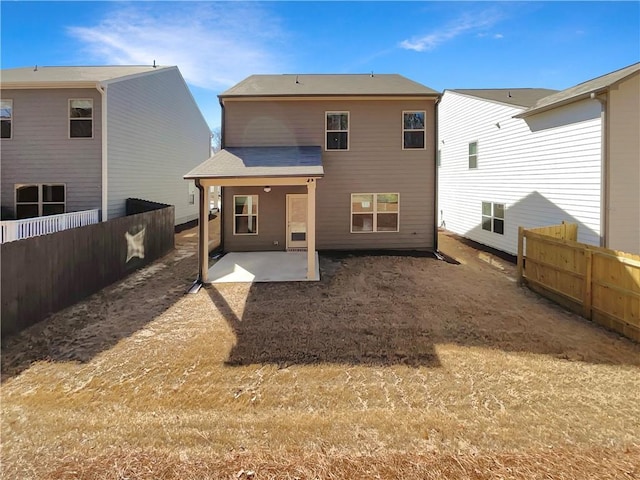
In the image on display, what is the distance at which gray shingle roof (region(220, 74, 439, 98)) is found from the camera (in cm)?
1240

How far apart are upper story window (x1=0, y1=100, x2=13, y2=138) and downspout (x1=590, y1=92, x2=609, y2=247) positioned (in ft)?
58.5

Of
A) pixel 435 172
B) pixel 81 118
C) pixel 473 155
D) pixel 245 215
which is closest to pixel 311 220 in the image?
pixel 245 215

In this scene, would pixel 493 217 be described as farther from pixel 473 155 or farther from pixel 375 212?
pixel 375 212

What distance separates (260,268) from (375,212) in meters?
4.88

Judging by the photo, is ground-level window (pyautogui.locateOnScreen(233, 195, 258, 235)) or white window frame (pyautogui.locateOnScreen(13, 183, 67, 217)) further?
ground-level window (pyautogui.locateOnScreen(233, 195, 258, 235))

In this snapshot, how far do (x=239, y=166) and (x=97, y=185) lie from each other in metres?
5.92

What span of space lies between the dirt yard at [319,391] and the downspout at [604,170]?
298cm

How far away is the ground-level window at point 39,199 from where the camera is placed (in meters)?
12.3

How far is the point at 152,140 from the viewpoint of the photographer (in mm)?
16078

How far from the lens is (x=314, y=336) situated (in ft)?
19.9

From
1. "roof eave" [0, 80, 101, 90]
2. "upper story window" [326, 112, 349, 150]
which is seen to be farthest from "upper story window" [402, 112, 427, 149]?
"roof eave" [0, 80, 101, 90]

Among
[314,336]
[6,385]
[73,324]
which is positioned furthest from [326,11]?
[6,385]

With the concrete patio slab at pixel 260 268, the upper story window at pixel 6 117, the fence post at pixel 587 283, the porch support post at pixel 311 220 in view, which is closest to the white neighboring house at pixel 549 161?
the fence post at pixel 587 283

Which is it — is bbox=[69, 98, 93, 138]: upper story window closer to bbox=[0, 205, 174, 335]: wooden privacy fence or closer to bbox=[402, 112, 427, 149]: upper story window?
bbox=[0, 205, 174, 335]: wooden privacy fence
